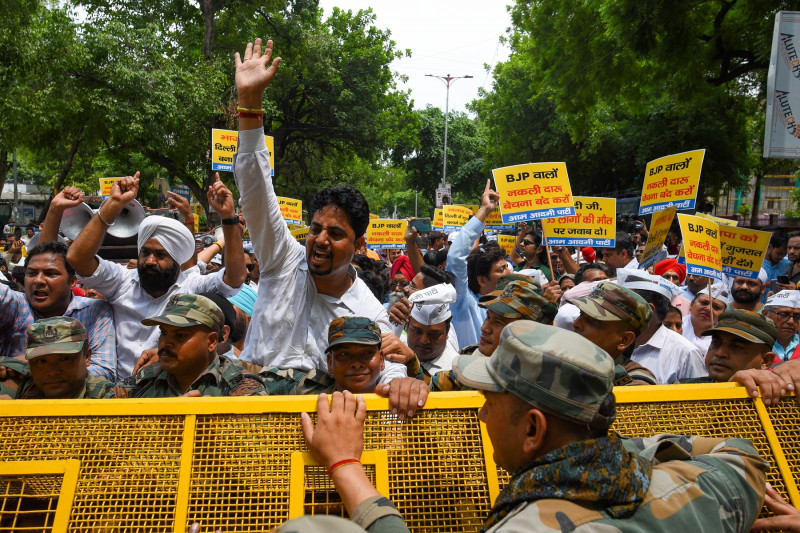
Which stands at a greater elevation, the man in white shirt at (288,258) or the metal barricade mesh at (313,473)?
the man in white shirt at (288,258)

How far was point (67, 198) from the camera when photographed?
160 inches

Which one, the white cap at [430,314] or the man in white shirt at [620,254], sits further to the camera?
the man in white shirt at [620,254]

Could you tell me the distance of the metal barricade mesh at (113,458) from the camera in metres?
1.79

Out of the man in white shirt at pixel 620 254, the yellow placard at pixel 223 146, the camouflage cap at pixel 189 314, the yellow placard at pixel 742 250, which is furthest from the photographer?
the yellow placard at pixel 223 146

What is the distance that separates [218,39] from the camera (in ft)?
75.4

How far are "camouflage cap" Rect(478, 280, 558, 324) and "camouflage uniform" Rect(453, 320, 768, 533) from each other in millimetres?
1634

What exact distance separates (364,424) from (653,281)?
3.13 metres

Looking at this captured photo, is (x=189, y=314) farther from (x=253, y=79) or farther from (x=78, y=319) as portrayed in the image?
(x=78, y=319)

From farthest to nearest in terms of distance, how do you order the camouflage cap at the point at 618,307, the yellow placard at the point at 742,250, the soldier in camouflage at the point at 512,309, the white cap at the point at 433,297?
the yellow placard at the point at 742,250
the white cap at the point at 433,297
the soldier in camouflage at the point at 512,309
the camouflage cap at the point at 618,307

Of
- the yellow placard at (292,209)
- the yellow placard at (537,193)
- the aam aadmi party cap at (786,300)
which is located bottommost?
the aam aadmi party cap at (786,300)

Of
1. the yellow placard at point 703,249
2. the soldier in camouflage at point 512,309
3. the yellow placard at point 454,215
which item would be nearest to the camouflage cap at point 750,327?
the soldier in camouflage at point 512,309

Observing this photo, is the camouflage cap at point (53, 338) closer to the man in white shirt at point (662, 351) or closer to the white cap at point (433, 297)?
the white cap at point (433, 297)

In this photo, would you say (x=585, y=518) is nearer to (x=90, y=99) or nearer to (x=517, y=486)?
(x=517, y=486)

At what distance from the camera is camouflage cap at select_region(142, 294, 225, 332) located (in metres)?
2.63
